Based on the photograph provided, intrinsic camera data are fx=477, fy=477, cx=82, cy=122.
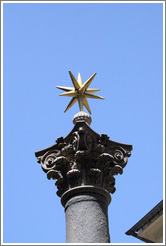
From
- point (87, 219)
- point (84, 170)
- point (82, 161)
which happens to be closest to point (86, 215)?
point (87, 219)

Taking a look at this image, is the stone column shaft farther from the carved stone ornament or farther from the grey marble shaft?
the carved stone ornament

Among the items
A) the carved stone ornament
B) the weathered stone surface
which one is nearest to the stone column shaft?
the weathered stone surface

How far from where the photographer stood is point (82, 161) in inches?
408

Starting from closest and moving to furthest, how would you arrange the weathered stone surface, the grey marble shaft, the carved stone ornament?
the grey marble shaft → the weathered stone surface → the carved stone ornament

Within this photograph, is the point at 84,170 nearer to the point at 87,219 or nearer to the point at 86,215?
the point at 86,215

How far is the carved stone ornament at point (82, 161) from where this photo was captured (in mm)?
10336

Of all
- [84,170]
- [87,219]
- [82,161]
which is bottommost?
[87,219]

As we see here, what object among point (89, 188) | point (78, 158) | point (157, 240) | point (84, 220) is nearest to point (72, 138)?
point (78, 158)

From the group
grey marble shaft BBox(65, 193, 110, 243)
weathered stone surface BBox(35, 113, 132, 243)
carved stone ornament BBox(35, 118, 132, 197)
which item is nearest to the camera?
grey marble shaft BBox(65, 193, 110, 243)

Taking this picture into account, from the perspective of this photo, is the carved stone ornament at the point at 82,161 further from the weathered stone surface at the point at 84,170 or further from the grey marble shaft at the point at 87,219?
the grey marble shaft at the point at 87,219

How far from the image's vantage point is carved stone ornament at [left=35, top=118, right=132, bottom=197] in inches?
407

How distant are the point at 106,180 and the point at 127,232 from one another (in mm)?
13169

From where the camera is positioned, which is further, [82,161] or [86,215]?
[82,161]

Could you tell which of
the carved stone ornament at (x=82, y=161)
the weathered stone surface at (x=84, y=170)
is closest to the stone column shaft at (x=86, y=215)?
the weathered stone surface at (x=84, y=170)
